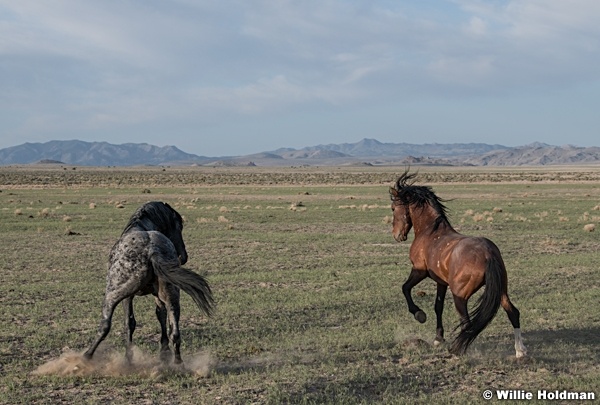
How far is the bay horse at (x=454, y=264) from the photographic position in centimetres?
715

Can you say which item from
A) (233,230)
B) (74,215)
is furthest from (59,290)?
Answer: (74,215)

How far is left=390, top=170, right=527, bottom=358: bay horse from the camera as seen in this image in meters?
7.15

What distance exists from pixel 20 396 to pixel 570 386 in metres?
5.70

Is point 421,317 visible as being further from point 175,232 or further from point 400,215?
point 175,232

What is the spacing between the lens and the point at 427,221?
8750 millimetres

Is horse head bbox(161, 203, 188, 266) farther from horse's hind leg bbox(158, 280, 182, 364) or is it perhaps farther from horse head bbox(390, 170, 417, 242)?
horse head bbox(390, 170, 417, 242)

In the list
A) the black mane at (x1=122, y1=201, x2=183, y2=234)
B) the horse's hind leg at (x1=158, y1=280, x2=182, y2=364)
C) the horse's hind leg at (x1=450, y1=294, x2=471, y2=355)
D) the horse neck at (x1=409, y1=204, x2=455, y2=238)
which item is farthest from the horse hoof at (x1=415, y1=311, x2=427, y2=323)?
the black mane at (x1=122, y1=201, x2=183, y2=234)

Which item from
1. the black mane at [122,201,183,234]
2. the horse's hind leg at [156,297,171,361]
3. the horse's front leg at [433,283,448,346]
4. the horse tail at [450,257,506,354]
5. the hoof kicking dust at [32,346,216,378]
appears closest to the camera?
the hoof kicking dust at [32,346,216,378]

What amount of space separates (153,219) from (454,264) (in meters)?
3.86

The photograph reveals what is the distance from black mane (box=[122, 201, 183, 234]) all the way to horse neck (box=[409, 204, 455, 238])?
334 cm

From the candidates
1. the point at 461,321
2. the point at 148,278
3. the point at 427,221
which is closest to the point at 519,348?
the point at 461,321

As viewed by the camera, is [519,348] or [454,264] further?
[454,264]

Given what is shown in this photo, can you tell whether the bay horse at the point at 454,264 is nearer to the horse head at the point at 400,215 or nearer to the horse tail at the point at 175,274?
the horse head at the point at 400,215

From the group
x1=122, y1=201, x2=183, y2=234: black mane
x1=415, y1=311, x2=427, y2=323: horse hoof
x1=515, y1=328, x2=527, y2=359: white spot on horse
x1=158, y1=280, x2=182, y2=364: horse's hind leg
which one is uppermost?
x1=122, y1=201, x2=183, y2=234: black mane
